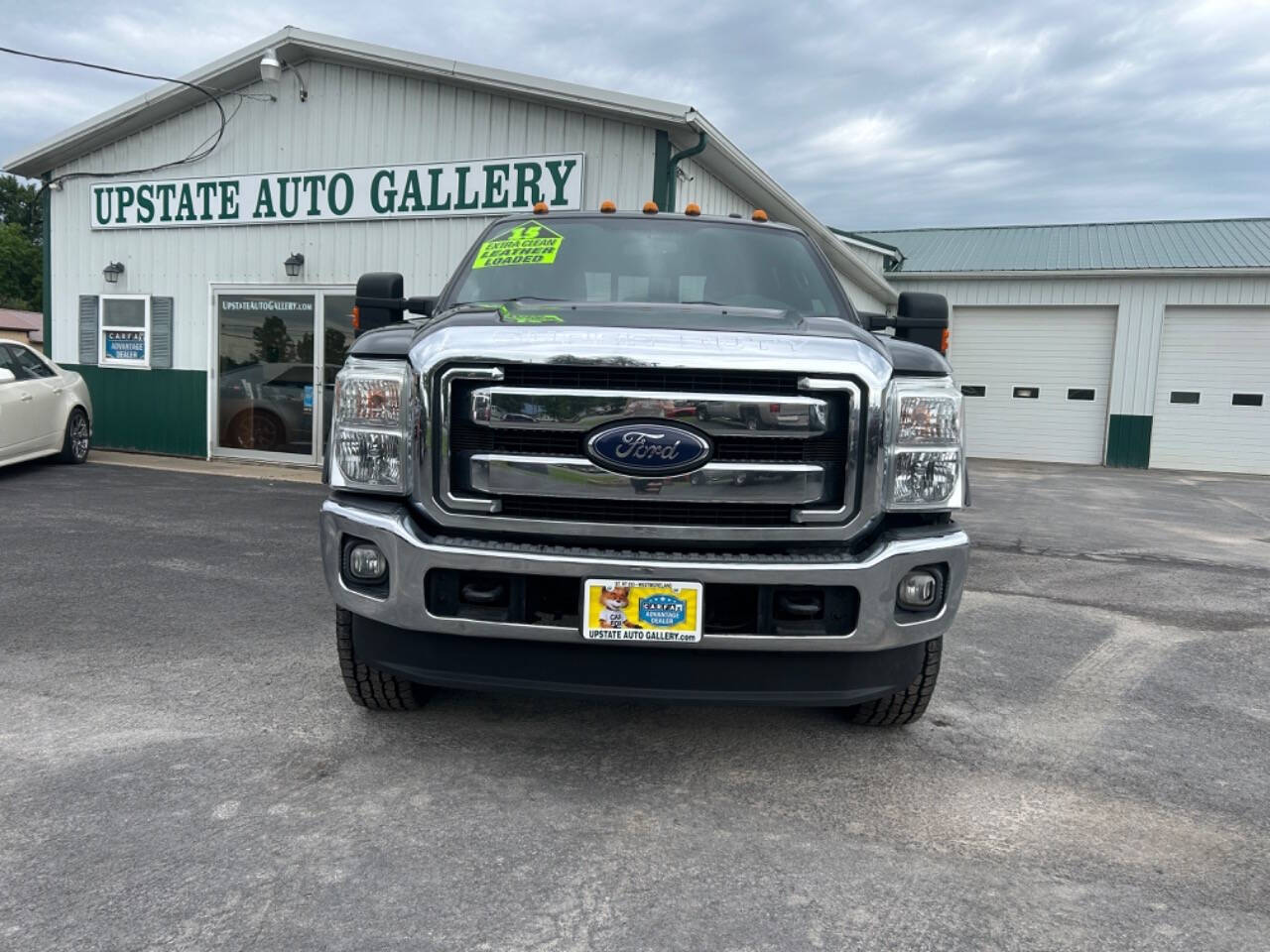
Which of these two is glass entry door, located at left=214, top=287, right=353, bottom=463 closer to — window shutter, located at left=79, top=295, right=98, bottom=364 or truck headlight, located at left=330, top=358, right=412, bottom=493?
window shutter, located at left=79, top=295, right=98, bottom=364


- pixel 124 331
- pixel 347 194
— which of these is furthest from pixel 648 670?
pixel 124 331

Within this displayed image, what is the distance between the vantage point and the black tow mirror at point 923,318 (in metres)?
3.88

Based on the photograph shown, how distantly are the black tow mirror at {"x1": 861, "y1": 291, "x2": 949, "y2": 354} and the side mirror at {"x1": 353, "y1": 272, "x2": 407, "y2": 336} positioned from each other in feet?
7.07

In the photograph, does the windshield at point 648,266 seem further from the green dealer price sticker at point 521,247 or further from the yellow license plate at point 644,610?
the yellow license plate at point 644,610

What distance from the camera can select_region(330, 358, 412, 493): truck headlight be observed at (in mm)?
2891

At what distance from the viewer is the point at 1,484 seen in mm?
9023

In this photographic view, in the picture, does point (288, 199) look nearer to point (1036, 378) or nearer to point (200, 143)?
point (200, 143)

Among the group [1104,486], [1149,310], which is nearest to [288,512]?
[1104,486]

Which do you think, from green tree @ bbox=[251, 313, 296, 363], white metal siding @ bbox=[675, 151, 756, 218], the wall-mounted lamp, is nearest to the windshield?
white metal siding @ bbox=[675, 151, 756, 218]

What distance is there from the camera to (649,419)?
2.78 metres

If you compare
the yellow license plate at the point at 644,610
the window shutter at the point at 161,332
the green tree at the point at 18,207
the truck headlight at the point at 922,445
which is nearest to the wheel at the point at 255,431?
the window shutter at the point at 161,332

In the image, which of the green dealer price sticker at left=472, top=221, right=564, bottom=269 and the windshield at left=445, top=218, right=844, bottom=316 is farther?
the green dealer price sticker at left=472, top=221, right=564, bottom=269

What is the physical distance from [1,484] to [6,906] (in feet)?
27.0

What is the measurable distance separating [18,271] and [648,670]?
83088 mm
